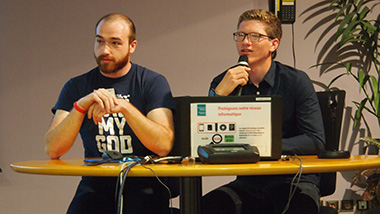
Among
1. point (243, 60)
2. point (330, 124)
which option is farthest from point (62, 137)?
point (330, 124)

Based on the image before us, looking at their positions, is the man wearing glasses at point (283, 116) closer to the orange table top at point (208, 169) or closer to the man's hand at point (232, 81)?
the man's hand at point (232, 81)

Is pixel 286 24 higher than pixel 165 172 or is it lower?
higher

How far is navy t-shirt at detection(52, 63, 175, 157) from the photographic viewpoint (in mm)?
2240

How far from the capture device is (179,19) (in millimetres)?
3654

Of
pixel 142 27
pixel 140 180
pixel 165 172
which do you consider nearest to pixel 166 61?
pixel 142 27

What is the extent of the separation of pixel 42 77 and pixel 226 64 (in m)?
1.35

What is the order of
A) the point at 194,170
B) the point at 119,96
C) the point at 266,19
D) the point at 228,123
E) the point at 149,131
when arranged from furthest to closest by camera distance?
the point at 266,19, the point at 119,96, the point at 149,131, the point at 228,123, the point at 194,170

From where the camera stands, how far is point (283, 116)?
2271mm

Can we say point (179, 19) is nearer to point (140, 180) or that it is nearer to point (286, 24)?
point (286, 24)

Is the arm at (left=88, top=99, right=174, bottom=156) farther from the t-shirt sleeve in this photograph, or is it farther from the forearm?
the t-shirt sleeve

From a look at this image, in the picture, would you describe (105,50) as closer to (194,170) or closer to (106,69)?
(106,69)

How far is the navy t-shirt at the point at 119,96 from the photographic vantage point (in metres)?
2.24

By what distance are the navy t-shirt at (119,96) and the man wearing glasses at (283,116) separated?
278 mm

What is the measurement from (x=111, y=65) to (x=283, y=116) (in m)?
0.84
